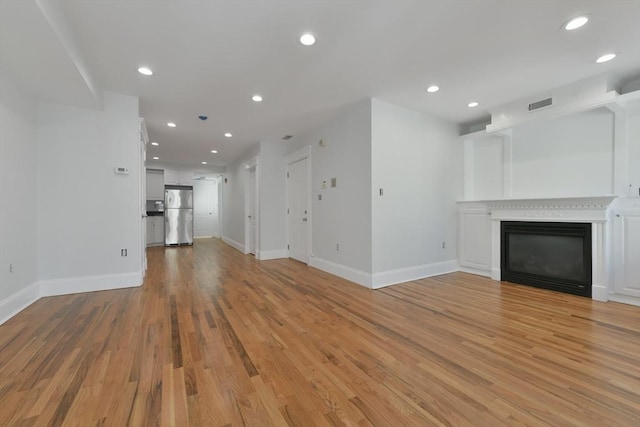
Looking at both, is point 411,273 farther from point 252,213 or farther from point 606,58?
point 252,213

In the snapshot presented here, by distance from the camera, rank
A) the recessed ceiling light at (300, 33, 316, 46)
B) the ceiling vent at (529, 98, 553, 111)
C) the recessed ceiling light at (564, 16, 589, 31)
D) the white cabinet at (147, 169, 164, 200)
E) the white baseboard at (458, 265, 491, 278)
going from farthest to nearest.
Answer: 1. the white cabinet at (147, 169, 164, 200)
2. the white baseboard at (458, 265, 491, 278)
3. the ceiling vent at (529, 98, 553, 111)
4. the recessed ceiling light at (300, 33, 316, 46)
5. the recessed ceiling light at (564, 16, 589, 31)

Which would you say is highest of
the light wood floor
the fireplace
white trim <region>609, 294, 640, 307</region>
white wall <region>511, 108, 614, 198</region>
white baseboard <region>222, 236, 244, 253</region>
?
white wall <region>511, 108, 614, 198</region>

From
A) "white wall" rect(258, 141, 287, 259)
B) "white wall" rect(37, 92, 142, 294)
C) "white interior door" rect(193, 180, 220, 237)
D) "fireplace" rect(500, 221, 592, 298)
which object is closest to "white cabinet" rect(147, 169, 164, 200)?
"white interior door" rect(193, 180, 220, 237)

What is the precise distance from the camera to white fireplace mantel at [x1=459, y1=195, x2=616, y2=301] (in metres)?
3.07

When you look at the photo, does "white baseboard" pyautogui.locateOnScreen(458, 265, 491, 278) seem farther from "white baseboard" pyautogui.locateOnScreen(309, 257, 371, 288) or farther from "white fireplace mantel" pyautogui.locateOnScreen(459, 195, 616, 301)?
"white baseboard" pyautogui.locateOnScreen(309, 257, 371, 288)

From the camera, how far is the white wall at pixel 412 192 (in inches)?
145

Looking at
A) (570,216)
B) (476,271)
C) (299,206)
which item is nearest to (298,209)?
(299,206)

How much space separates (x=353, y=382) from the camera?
1605 mm

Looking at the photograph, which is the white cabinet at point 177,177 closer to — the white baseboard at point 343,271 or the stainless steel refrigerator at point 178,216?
the stainless steel refrigerator at point 178,216

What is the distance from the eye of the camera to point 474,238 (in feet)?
14.5

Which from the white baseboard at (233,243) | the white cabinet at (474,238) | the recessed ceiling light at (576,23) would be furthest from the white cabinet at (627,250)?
the white baseboard at (233,243)

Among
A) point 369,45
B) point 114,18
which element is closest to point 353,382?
point 369,45

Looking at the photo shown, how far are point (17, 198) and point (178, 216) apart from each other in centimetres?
566

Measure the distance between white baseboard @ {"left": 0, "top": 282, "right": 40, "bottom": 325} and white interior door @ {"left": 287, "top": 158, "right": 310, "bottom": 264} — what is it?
3738 mm
